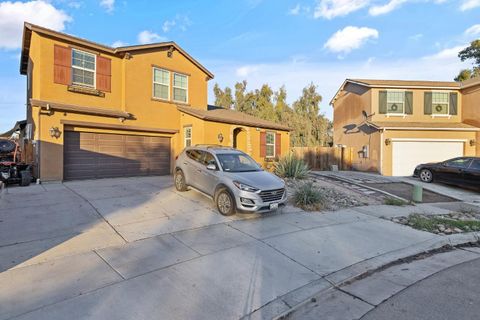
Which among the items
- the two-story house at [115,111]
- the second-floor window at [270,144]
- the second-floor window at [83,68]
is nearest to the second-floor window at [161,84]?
the two-story house at [115,111]

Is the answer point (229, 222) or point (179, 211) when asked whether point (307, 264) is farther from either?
point (179, 211)

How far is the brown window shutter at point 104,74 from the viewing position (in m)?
13.1

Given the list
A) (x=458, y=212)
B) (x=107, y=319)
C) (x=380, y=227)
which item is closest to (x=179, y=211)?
(x=107, y=319)

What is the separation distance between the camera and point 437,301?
385cm

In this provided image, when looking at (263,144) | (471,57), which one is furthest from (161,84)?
(471,57)

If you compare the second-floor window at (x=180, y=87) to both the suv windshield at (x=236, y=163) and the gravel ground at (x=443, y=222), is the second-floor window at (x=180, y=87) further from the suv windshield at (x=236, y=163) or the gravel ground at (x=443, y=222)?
the gravel ground at (x=443, y=222)

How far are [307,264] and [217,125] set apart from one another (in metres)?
10.4

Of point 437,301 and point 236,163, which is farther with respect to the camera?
point 236,163

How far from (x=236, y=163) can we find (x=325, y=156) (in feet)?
45.9

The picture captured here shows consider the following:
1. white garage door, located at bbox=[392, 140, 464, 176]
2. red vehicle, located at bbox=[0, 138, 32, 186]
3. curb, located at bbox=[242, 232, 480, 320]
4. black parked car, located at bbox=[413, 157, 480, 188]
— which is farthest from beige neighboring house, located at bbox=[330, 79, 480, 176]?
red vehicle, located at bbox=[0, 138, 32, 186]

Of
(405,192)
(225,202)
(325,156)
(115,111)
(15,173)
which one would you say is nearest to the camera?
(225,202)

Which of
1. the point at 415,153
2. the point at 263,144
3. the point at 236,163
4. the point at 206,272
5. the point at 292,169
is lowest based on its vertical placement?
the point at 206,272

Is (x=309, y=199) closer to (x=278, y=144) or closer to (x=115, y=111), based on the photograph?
(x=278, y=144)

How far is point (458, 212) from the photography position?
9492mm
